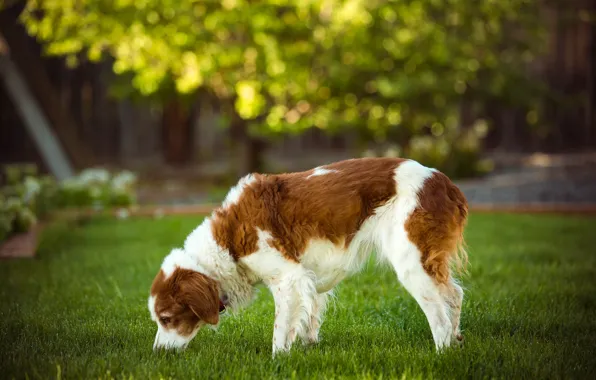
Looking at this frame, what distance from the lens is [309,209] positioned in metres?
4.29

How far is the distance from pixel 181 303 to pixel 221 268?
329mm

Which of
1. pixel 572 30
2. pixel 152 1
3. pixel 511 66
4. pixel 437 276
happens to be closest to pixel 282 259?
pixel 437 276

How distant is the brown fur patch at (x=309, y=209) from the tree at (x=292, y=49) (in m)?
7.53

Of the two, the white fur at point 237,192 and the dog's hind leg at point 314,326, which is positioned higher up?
the white fur at point 237,192

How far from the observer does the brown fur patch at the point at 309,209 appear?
13.9ft

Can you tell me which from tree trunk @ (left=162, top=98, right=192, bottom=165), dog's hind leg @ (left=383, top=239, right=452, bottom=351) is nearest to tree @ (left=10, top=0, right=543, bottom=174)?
tree trunk @ (left=162, top=98, right=192, bottom=165)

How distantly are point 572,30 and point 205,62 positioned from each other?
1275 cm

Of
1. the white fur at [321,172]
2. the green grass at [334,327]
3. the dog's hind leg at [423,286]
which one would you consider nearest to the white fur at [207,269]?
the green grass at [334,327]

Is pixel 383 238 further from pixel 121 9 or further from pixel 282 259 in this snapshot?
pixel 121 9

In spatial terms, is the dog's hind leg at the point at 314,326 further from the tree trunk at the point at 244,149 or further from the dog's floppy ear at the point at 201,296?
the tree trunk at the point at 244,149

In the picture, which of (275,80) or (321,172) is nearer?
(321,172)

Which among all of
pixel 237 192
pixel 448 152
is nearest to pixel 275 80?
pixel 448 152

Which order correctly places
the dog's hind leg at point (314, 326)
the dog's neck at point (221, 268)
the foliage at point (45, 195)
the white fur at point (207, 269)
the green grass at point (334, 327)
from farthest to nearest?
the foliage at point (45, 195) < the dog's hind leg at point (314, 326) < the dog's neck at point (221, 268) < the white fur at point (207, 269) < the green grass at point (334, 327)

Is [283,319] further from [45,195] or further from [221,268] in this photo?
[45,195]
